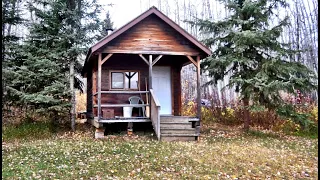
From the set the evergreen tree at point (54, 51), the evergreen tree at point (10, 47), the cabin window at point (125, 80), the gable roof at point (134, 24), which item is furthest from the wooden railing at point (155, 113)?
the evergreen tree at point (10, 47)

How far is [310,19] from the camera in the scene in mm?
20062

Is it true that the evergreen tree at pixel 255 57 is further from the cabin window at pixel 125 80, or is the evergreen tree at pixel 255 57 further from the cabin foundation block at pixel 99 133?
the cabin foundation block at pixel 99 133

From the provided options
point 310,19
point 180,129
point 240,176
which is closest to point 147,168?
point 240,176

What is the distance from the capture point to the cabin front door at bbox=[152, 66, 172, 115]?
13.6 metres

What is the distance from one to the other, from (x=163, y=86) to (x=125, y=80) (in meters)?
1.84

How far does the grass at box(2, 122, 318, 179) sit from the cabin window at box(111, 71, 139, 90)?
2770 mm

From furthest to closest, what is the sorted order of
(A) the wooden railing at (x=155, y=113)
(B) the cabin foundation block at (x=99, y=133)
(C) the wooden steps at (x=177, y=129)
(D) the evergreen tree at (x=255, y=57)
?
(D) the evergreen tree at (x=255, y=57)
(B) the cabin foundation block at (x=99, y=133)
(C) the wooden steps at (x=177, y=129)
(A) the wooden railing at (x=155, y=113)

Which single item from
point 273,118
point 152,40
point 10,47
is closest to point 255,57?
point 273,118

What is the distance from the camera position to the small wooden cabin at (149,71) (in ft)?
36.6

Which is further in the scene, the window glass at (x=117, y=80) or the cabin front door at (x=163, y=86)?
the cabin front door at (x=163, y=86)

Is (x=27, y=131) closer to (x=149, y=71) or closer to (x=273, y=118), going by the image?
(x=149, y=71)

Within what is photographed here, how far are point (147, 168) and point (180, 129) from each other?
448 cm

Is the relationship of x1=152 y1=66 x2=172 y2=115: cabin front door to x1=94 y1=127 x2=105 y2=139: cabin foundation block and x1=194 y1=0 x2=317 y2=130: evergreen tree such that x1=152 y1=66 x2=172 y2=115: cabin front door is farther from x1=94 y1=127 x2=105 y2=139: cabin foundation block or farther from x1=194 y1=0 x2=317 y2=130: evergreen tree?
x1=94 y1=127 x2=105 y2=139: cabin foundation block

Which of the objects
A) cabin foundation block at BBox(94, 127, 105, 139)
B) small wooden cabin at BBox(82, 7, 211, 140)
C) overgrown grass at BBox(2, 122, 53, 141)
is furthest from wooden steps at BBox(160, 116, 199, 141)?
overgrown grass at BBox(2, 122, 53, 141)
